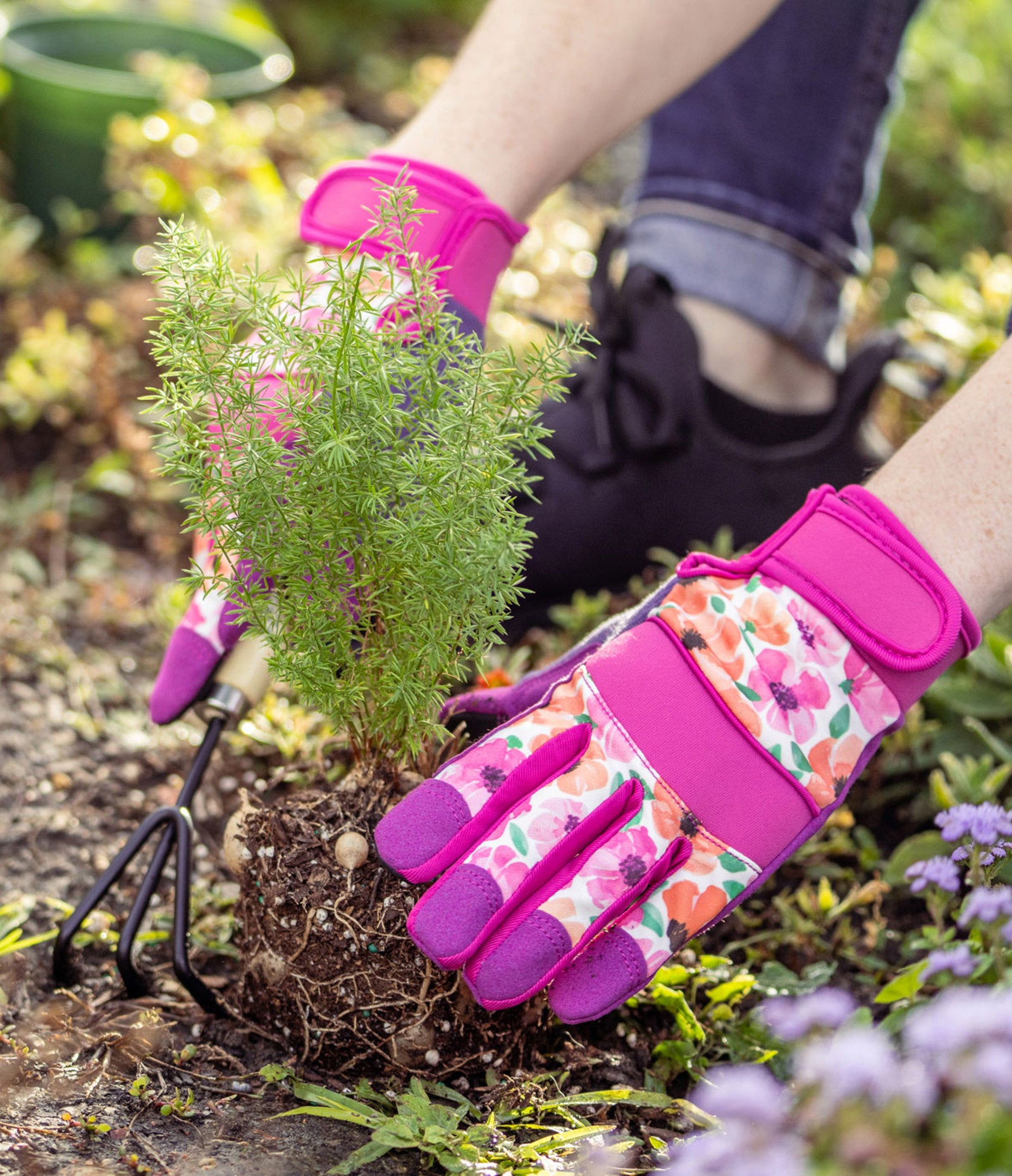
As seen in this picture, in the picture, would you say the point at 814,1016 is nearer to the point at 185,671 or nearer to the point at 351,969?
the point at 351,969

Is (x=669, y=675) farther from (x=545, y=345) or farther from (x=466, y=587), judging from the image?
(x=545, y=345)

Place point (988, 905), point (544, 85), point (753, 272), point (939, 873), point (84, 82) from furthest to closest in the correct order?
point (84, 82)
point (753, 272)
point (544, 85)
point (939, 873)
point (988, 905)

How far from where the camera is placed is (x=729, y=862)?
1146 mm

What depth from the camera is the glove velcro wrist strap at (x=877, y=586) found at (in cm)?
117

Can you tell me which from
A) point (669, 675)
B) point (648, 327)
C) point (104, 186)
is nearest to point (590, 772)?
point (669, 675)

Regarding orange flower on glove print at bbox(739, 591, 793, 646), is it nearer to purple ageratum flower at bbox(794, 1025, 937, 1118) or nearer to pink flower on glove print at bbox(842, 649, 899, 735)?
pink flower on glove print at bbox(842, 649, 899, 735)

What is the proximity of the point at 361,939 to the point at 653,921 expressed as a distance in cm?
30

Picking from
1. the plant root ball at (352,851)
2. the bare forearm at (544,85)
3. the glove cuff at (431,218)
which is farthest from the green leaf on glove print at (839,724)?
the bare forearm at (544,85)

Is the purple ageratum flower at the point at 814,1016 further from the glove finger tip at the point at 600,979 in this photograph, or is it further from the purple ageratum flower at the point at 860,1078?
the glove finger tip at the point at 600,979

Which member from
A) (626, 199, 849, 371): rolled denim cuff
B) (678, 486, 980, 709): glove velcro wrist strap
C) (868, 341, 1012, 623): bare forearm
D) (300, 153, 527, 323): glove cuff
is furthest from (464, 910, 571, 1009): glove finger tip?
(626, 199, 849, 371): rolled denim cuff

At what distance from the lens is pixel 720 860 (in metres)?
1.15

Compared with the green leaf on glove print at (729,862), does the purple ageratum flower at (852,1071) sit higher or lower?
higher

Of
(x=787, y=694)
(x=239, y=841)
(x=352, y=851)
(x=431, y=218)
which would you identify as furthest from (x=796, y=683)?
(x=431, y=218)

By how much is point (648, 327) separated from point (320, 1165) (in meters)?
1.54
